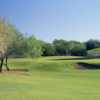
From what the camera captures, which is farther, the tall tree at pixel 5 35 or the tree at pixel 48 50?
the tree at pixel 48 50

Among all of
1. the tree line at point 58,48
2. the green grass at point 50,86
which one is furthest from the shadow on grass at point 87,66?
the tree line at point 58,48

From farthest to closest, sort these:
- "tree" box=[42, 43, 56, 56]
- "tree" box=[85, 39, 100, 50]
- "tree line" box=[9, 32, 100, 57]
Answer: "tree" box=[85, 39, 100, 50] → "tree" box=[42, 43, 56, 56] → "tree line" box=[9, 32, 100, 57]

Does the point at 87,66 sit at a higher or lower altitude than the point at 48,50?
lower

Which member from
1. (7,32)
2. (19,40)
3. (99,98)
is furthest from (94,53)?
(99,98)

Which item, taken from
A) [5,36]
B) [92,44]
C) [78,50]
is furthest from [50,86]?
[92,44]

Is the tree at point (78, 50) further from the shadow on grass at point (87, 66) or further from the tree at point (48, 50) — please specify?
the shadow on grass at point (87, 66)

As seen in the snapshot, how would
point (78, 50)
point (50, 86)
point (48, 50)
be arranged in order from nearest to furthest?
point (50, 86)
point (48, 50)
point (78, 50)

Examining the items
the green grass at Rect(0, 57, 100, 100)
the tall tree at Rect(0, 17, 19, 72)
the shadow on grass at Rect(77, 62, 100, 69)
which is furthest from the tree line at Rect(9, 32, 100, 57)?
the shadow on grass at Rect(77, 62, 100, 69)

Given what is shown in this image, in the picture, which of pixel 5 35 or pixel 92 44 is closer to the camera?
pixel 5 35

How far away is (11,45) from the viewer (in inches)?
2025

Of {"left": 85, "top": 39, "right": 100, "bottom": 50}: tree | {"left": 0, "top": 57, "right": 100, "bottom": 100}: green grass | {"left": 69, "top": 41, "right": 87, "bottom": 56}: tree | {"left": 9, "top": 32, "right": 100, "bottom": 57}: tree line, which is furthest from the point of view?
{"left": 85, "top": 39, "right": 100, "bottom": 50}: tree

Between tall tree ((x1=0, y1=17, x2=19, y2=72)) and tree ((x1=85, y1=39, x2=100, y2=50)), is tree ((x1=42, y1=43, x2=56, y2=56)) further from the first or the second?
tall tree ((x1=0, y1=17, x2=19, y2=72))

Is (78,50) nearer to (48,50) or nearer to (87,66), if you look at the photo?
(48,50)

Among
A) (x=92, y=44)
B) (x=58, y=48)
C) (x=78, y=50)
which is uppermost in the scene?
(x=92, y=44)
